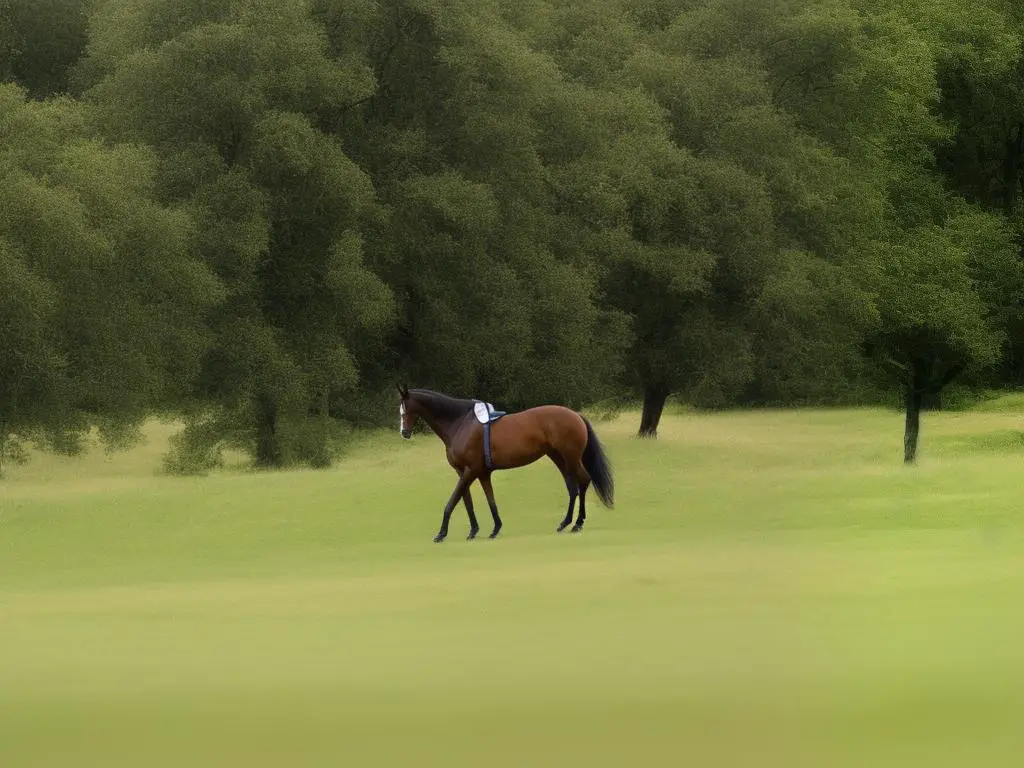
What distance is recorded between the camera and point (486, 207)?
139ft

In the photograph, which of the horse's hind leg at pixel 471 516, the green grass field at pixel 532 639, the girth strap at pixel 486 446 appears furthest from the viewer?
the horse's hind leg at pixel 471 516

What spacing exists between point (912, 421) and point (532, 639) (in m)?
40.6

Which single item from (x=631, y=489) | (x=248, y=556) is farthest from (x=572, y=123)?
(x=248, y=556)

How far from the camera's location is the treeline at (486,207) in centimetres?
3600

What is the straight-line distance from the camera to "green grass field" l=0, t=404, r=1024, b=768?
7.85 metres

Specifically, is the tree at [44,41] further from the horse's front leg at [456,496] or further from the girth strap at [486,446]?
the girth strap at [486,446]

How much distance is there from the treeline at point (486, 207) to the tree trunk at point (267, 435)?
0.28 feet

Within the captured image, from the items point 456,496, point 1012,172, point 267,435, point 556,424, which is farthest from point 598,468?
point 1012,172

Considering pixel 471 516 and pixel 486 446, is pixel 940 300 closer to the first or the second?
pixel 471 516

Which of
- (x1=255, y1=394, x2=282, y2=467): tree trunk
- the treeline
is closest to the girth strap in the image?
the treeline

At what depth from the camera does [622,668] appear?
9805mm

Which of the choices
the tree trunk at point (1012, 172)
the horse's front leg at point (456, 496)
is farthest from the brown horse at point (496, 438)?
the tree trunk at point (1012, 172)

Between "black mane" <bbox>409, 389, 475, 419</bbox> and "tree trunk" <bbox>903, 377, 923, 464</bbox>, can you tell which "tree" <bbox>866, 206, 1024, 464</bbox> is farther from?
"black mane" <bbox>409, 389, 475, 419</bbox>

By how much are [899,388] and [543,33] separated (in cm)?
1632
